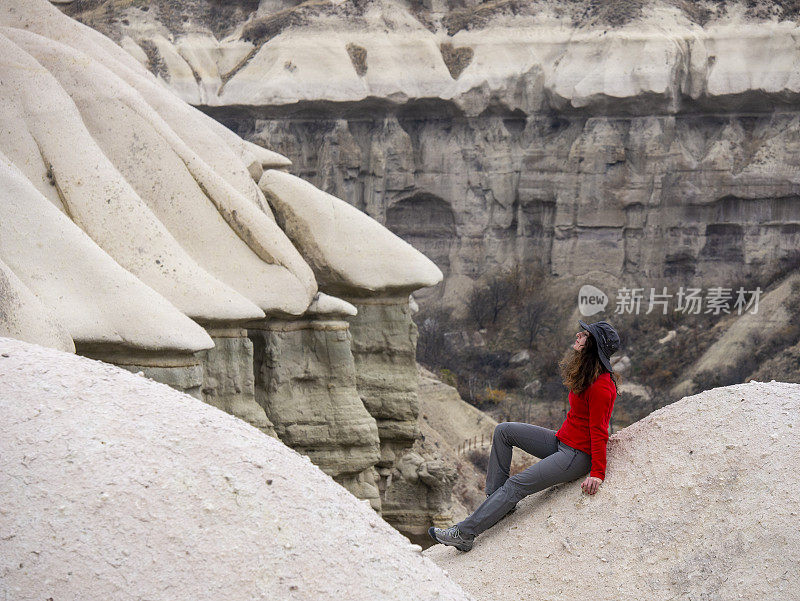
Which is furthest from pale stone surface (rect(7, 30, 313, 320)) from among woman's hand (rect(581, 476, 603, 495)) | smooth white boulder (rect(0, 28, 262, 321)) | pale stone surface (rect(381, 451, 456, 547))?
woman's hand (rect(581, 476, 603, 495))

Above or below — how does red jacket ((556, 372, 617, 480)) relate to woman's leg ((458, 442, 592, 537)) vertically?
above

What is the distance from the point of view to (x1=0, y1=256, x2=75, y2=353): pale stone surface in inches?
219

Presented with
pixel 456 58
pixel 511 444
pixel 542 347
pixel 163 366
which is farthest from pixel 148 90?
pixel 456 58

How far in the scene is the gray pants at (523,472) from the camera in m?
5.36

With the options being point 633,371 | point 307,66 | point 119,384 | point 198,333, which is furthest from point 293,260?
point 307,66

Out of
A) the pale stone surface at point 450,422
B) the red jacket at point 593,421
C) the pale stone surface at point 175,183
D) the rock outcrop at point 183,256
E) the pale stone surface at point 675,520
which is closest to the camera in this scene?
the pale stone surface at point 675,520

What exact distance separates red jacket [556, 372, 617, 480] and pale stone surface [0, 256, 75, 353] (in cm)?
283

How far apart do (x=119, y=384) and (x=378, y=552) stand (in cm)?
126

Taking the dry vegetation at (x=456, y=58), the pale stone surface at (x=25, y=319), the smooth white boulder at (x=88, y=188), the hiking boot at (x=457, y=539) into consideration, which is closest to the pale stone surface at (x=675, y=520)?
the hiking boot at (x=457, y=539)

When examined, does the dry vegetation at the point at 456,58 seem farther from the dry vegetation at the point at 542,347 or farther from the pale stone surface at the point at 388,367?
the pale stone surface at the point at 388,367

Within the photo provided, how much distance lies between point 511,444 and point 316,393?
5.23 meters

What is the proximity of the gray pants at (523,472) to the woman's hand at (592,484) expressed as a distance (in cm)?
13

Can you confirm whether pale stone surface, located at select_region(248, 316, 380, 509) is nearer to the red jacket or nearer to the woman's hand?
the red jacket

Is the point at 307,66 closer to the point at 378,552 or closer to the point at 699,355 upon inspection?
the point at 699,355
